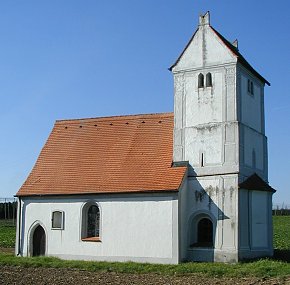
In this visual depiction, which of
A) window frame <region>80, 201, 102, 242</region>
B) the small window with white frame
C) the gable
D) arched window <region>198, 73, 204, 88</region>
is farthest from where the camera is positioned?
the small window with white frame

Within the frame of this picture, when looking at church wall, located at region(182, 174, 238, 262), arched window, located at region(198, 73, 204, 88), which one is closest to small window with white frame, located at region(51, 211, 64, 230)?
church wall, located at region(182, 174, 238, 262)

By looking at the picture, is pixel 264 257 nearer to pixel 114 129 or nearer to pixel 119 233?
pixel 119 233

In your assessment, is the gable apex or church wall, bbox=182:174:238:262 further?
the gable apex

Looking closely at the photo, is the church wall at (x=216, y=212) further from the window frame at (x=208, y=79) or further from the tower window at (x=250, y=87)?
the tower window at (x=250, y=87)

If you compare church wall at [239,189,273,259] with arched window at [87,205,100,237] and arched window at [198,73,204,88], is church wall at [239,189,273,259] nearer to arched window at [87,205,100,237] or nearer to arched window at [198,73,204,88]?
arched window at [198,73,204,88]

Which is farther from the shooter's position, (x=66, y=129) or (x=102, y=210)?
(x=66, y=129)

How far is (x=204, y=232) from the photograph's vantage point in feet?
95.7

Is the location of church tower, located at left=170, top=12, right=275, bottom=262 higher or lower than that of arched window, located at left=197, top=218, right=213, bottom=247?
higher

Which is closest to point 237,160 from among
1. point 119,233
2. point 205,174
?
point 205,174

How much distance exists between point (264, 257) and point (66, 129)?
1517 cm

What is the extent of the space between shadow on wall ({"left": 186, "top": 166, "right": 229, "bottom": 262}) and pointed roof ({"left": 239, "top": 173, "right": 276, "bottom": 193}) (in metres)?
1.45

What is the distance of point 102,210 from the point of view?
1190 inches

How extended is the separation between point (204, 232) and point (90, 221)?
6726 mm

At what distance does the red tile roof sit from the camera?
30047 millimetres
